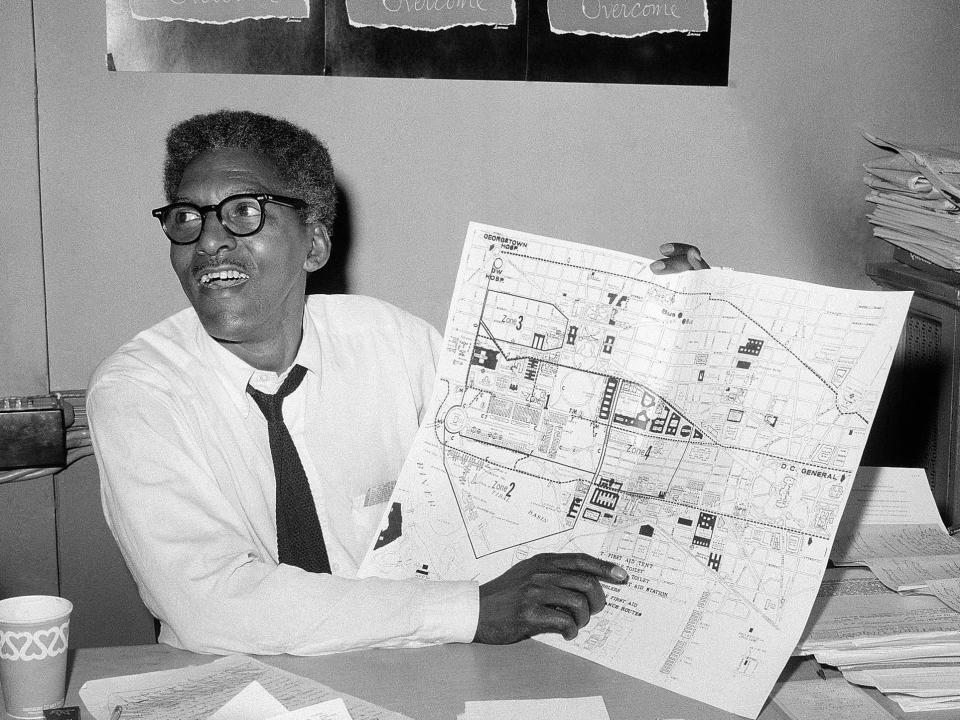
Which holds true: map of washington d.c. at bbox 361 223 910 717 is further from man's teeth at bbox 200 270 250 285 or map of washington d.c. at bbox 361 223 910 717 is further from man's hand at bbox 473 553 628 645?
man's teeth at bbox 200 270 250 285

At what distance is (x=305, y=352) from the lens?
1615mm

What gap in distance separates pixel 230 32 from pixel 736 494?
4.36ft

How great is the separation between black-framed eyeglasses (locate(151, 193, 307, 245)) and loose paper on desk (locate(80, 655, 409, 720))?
0.66 meters

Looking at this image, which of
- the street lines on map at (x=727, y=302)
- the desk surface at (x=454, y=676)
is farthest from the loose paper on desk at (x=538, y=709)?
the street lines on map at (x=727, y=302)

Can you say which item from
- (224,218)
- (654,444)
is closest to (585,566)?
(654,444)

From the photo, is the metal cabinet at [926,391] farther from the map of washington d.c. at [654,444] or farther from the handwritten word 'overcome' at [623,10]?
the map of washington d.c. at [654,444]

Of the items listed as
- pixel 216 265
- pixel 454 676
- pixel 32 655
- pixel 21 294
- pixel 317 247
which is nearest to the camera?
pixel 32 655

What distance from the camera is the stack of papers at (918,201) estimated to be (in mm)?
1854

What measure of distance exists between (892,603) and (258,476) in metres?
0.95

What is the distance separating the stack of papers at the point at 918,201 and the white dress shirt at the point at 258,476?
1.02 meters

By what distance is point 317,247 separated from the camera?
5.45 ft

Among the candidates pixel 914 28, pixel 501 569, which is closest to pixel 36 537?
pixel 501 569

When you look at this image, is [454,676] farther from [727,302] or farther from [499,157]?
[499,157]

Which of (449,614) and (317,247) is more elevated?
(317,247)
